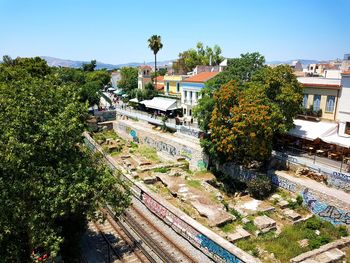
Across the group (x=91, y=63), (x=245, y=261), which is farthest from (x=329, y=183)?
(x=91, y=63)

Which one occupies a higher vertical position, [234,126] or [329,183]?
[234,126]

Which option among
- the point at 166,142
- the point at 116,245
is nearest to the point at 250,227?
the point at 116,245

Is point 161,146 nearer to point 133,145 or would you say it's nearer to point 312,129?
point 133,145

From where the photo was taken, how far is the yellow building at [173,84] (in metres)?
58.2

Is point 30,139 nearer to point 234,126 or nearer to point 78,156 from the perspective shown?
point 78,156

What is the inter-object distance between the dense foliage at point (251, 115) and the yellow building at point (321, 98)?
3229 millimetres

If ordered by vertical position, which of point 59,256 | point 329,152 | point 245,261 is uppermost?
point 329,152

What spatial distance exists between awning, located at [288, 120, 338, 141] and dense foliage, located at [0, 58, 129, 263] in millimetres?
20862

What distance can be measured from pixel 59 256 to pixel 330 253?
1700 cm

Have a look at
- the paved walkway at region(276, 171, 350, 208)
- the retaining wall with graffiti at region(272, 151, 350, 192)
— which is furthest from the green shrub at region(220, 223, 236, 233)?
the retaining wall with graffiti at region(272, 151, 350, 192)

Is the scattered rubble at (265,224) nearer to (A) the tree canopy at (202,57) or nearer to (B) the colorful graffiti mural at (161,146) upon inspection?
(B) the colorful graffiti mural at (161,146)

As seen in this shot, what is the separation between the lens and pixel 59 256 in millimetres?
19219

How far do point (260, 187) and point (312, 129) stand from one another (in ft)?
29.2

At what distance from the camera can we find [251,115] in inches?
1113
